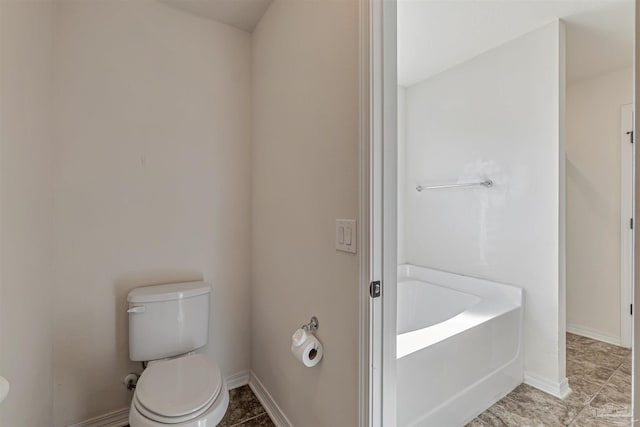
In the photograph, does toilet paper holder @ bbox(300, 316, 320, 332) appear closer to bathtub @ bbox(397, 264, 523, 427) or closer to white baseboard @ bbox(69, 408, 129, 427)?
bathtub @ bbox(397, 264, 523, 427)

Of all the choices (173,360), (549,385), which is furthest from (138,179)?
(549,385)

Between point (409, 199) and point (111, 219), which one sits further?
point (409, 199)

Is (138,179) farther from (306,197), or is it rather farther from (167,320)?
(306,197)

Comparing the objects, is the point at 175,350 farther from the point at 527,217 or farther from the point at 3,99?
the point at 527,217

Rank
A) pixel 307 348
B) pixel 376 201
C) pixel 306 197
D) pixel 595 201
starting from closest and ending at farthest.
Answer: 1. pixel 376 201
2. pixel 307 348
3. pixel 306 197
4. pixel 595 201

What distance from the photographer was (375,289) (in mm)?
979

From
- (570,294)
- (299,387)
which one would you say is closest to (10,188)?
(299,387)

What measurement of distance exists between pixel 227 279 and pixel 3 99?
130 cm

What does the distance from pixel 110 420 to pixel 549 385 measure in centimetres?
257

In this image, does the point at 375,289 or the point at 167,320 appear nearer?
the point at 375,289

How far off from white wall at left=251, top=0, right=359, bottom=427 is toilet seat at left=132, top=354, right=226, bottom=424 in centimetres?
40

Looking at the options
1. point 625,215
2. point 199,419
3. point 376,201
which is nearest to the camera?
point 376,201

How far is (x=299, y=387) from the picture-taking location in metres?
1.39

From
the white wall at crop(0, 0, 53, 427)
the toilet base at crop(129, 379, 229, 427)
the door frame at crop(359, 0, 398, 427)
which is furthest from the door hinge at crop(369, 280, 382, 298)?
the white wall at crop(0, 0, 53, 427)
